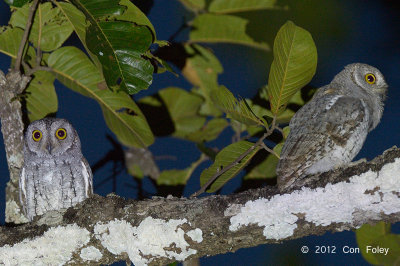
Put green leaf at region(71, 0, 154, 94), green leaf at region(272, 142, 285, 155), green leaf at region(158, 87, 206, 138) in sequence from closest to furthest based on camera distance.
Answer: green leaf at region(71, 0, 154, 94) < green leaf at region(272, 142, 285, 155) < green leaf at region(158, 87, 206, 138)

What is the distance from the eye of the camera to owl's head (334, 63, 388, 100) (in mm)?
3262

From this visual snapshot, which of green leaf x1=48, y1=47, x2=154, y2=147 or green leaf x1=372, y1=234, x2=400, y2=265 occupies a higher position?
green leaf x1=48, y1=47, x2=154, y2=147

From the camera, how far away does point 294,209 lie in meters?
2.28

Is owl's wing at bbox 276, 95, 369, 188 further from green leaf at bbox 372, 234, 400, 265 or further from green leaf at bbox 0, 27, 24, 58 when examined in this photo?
green leaf at bbox 0, 27, 24, 58

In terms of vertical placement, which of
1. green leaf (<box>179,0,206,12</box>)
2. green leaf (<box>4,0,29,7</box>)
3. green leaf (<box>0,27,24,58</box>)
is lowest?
green leaf (<box>0,27,24,58</box>)

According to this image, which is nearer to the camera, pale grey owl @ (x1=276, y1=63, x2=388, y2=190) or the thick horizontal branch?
the thick horizontal branch

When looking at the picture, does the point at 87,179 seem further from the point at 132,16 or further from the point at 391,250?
the point at 391,250

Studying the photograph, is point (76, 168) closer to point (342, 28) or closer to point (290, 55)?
point (290, 55)

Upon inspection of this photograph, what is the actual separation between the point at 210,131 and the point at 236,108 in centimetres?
128

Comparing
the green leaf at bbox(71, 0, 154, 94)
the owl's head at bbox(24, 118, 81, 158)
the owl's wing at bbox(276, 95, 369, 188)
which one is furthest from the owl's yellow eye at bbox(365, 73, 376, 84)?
the owl's head at bbox(24, 118, 81, 158)

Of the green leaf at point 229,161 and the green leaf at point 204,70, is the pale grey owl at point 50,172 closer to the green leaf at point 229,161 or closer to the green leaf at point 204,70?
the green leaf at point 229,161

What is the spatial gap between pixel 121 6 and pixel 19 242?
141 centimetres

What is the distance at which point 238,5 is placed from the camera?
3.94 m

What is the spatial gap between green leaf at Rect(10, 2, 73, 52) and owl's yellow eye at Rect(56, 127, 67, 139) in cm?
65
